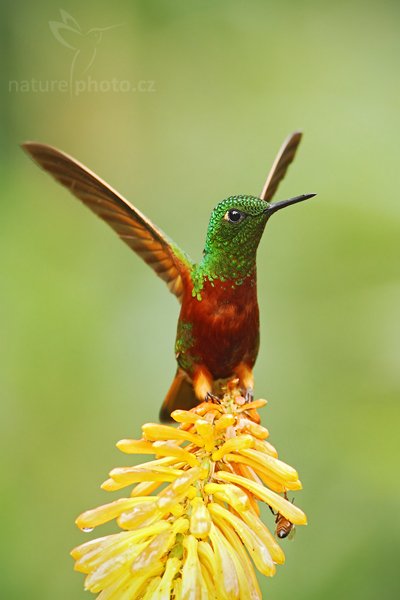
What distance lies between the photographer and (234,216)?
275cm

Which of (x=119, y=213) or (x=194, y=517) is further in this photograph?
(x=119, y=213)

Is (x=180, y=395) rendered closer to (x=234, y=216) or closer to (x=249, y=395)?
(x=249, y=395)

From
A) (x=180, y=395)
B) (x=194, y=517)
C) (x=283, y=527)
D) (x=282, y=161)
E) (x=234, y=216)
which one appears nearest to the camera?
(x=194, y=517)

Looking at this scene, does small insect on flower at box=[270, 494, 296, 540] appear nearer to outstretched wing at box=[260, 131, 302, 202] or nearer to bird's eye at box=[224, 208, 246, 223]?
bird's eye at box=[224, 208, 246, 223]

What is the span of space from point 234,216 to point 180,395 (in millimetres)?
772

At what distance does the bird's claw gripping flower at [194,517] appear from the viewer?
76.7 inches

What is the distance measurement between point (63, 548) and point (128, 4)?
349cm

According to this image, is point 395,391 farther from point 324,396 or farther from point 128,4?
point 128,4

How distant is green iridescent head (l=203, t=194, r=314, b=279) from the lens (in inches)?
107

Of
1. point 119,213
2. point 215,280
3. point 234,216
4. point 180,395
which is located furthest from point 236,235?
point 180,395

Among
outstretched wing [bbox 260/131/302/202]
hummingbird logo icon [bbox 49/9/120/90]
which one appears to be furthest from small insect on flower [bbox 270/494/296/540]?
hummingbird logo icon [bbox 49/9/120/90]

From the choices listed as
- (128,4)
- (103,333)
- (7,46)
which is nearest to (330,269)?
(103,333)

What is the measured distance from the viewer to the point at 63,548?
4.17m

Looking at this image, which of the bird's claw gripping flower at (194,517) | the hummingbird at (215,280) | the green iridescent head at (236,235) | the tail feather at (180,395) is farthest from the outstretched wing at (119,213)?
the bird's claw gripping flower at (194,517)
